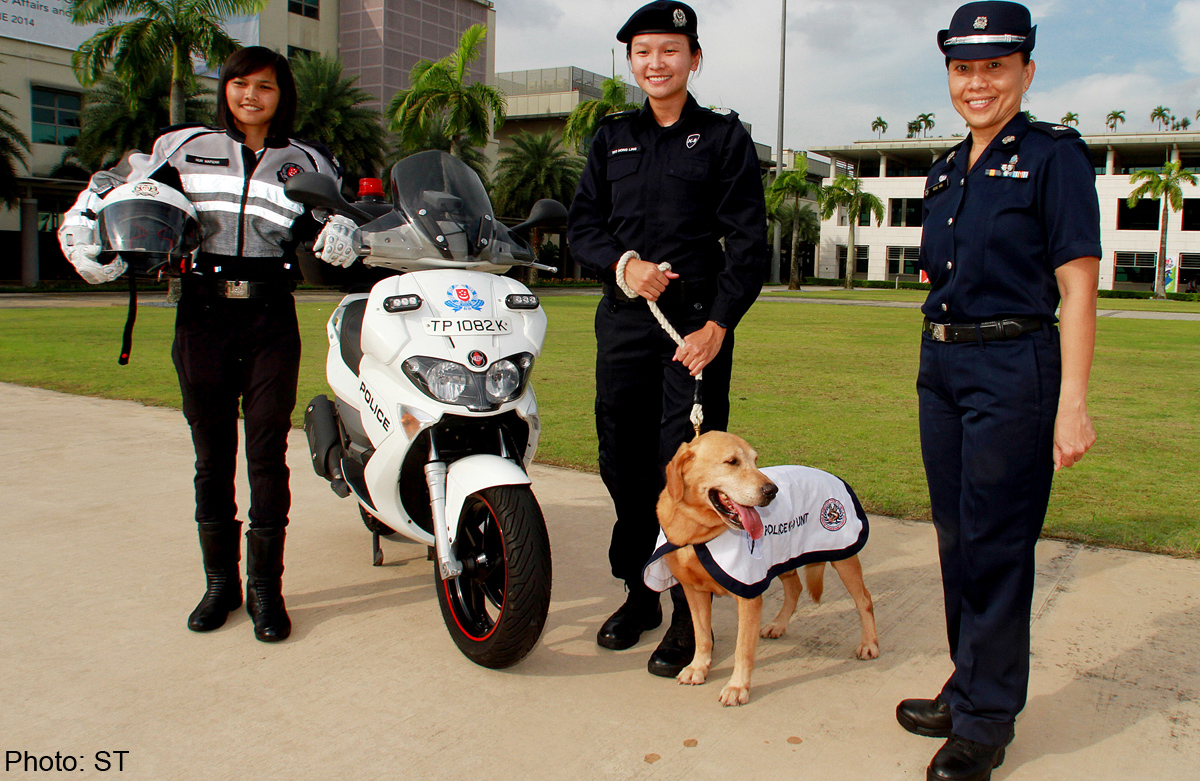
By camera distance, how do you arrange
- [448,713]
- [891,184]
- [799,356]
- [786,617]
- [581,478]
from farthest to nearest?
[891,184]
[799,356]
[581,478]
[786,617]
[448,713]

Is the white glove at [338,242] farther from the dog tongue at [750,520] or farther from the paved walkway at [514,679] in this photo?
the dog tongue at [750,520]

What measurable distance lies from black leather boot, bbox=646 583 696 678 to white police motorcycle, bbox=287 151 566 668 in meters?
0.46

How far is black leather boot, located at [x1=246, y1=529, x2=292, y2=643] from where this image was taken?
3240 mm

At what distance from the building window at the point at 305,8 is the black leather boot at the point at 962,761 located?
54864 mm

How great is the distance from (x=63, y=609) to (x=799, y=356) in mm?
11426

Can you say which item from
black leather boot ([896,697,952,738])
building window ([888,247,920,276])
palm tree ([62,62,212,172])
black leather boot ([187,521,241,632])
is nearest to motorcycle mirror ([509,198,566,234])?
black leather boot ([187,521,241,632])

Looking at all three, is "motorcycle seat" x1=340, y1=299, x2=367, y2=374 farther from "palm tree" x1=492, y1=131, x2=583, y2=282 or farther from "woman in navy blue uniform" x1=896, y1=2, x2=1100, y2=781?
"palm tree" x1=492, y1=131, x2=583, y2=282

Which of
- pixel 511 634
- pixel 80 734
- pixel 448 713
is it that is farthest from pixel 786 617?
pixel 80 734

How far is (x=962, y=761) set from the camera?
7.72 feet

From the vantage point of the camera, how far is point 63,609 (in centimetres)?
341

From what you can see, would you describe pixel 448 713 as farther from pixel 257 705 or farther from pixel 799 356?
pixel 799 356

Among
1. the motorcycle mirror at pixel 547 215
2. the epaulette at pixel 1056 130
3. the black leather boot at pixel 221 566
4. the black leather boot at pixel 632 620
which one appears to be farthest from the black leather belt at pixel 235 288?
the epaulette at pixel 1056 130

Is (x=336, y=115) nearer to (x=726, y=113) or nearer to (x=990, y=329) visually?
(x=726, y=113)

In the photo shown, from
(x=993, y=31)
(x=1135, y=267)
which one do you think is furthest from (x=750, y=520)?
(x=1135, y=267)
